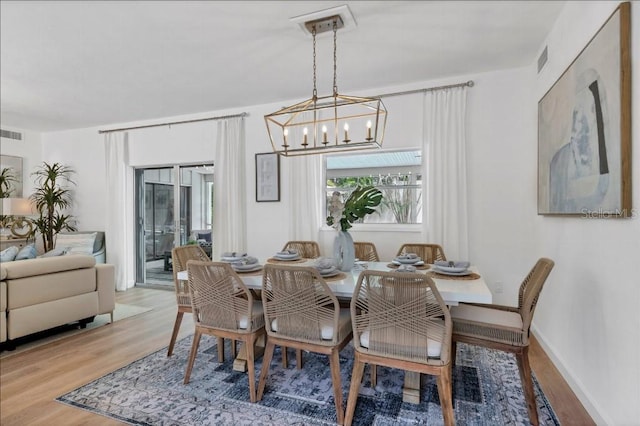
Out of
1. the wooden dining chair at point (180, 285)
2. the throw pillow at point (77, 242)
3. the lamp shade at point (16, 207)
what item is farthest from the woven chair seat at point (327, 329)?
the lamp shade at point (16, 207)

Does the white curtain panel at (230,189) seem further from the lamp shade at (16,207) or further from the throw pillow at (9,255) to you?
the lamp shade at (16,207)

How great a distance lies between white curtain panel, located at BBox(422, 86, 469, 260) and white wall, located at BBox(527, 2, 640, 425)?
2.73 ft

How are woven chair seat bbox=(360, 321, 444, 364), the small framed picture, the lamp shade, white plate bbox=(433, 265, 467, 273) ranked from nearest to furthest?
woven chair seat bbox=(360, 321, 444, 364)
white plate bbox=(433, 265, 467, 273)
the small framed picture
the lamp shade

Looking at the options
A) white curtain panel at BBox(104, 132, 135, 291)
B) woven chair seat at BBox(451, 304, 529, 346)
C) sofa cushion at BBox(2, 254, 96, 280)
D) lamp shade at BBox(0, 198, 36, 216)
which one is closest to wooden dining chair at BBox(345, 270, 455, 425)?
woven chair seat at BBox(451, 304, 529, 346)

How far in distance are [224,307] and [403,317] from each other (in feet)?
3.82

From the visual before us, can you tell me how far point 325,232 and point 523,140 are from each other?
7.75 feet

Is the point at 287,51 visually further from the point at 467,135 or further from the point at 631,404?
the point at 631,404

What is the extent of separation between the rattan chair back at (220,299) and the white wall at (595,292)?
1.98 metres

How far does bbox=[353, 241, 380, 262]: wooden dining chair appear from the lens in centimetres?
344

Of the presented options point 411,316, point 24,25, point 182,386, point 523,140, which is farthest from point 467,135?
point 24,25

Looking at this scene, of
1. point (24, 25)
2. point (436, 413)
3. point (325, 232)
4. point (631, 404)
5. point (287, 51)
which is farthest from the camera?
point (325, 232)

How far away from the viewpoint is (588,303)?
7.04 feet

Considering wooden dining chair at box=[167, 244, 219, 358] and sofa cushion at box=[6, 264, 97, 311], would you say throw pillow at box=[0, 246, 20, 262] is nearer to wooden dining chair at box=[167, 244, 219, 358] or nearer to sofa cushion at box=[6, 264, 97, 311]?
sofa cushion at box=[6, 264, 97, 311]

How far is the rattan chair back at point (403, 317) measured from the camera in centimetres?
170
